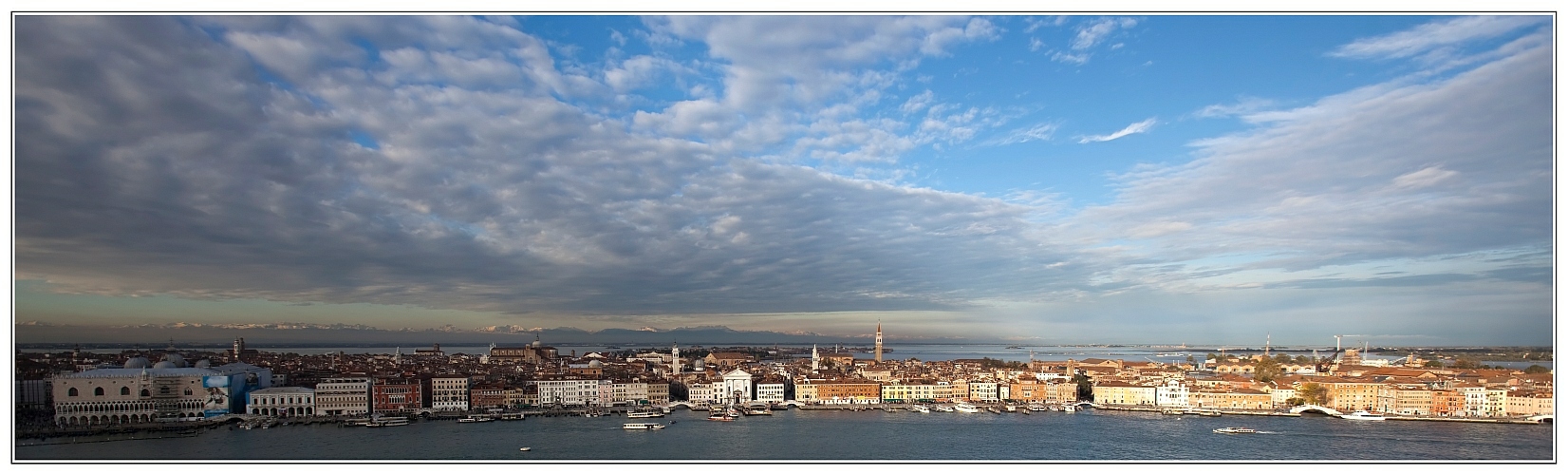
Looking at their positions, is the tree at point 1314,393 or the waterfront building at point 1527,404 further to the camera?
the tree at point 1314,393

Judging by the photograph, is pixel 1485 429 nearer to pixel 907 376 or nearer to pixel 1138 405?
pixel 1138 405

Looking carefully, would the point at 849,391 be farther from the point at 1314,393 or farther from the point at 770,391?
the point at 1314,393

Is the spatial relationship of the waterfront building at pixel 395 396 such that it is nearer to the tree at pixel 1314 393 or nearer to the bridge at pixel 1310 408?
the bridge at pixel 1310 408

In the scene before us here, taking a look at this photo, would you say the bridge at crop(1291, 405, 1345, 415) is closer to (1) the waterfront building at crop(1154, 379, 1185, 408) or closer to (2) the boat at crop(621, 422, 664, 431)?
(1) the waterfront building at crop(1154, 379, 1185, 408)

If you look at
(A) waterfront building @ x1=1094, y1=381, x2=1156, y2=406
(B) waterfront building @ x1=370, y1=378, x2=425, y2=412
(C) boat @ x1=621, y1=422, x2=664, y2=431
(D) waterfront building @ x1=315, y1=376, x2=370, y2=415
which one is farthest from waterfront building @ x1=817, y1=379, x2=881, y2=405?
(D) waterfront building @ x1=315, y1=376, x2=370, y2=415

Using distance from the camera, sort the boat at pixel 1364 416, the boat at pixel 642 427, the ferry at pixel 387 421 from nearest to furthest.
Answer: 1. the boat at pixel 642 427
2. the ferry at pixel 387 421
3. the boat at pixel 1364 416

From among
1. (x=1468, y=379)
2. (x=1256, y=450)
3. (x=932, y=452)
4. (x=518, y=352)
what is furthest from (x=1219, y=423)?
(x=518, y=352)

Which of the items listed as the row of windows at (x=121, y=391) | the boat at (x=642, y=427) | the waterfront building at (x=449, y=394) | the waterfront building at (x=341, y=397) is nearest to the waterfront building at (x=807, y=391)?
the boat at (x=642, y=427)

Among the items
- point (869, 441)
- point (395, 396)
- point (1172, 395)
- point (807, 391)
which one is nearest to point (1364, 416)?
point (1172, 395)
